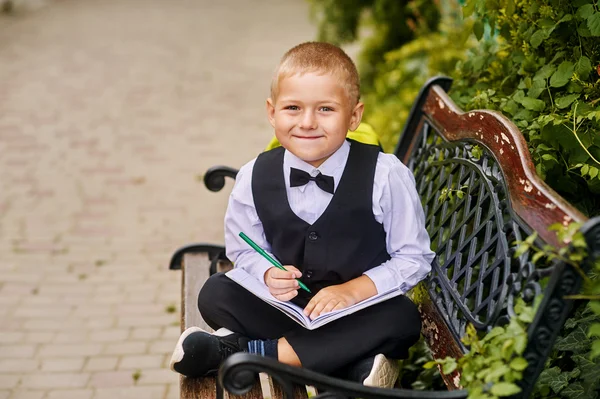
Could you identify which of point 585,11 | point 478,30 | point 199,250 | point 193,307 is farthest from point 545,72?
point 199,250

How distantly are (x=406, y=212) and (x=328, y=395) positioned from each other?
65 cm

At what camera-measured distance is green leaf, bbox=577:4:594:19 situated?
8.18 ft

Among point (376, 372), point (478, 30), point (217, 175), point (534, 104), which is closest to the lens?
point (376, 372)

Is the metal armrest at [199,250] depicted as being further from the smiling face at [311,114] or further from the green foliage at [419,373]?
the smiling face at [311,114]

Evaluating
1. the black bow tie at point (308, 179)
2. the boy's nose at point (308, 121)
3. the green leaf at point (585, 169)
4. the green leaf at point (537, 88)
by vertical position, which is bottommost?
the black bow tie at point (308, 179)

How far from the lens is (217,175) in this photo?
335cm

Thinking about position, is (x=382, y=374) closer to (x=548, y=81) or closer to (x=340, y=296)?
(x=340, y=296)

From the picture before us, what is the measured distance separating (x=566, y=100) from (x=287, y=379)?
4.45ft

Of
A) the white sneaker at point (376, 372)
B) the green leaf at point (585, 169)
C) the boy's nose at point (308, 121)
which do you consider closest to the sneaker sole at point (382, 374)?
the white sneaker at point (376, 372)

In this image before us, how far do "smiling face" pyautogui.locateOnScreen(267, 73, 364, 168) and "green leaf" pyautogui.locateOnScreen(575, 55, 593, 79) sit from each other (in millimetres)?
782

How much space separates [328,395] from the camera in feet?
7.22

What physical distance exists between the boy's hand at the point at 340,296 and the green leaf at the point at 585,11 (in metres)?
1.10

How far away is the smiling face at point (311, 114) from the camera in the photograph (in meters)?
2.42

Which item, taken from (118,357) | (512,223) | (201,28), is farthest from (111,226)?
(201,28)
